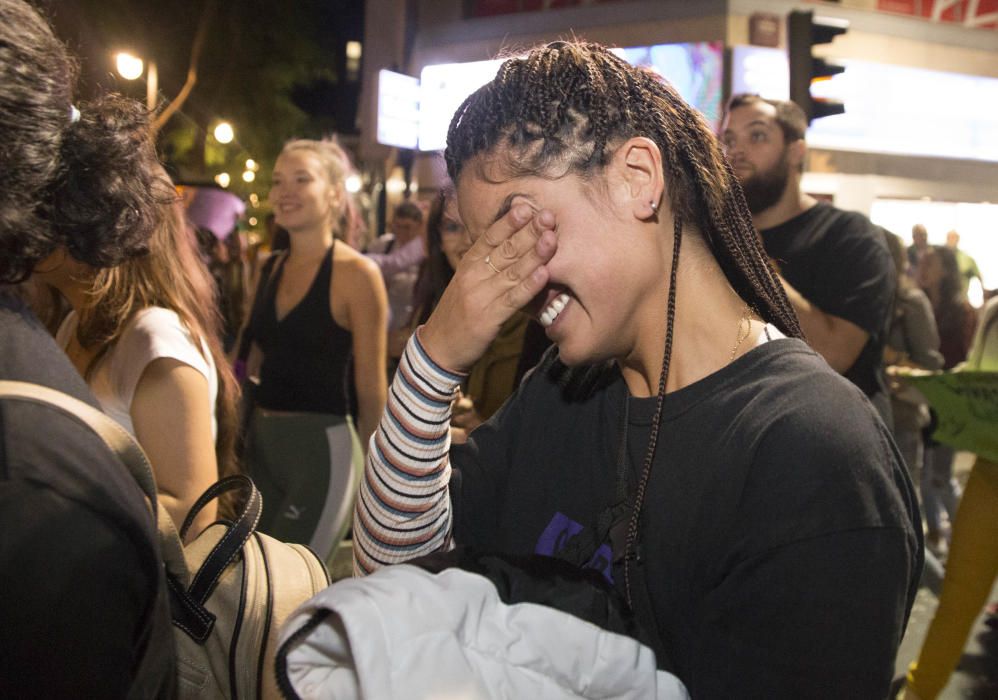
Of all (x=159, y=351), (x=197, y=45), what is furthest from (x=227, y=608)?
(x=197, y=45)

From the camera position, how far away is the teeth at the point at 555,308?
1.56m

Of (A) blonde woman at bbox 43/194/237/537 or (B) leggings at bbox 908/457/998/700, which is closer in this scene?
(A) blonde woman at bbox 43/194/237/537

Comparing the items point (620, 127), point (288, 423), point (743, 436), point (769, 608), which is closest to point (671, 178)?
point (620, 127)

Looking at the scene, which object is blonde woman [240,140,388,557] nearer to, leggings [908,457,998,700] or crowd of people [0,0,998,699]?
crowd of people [0,0,998,699]

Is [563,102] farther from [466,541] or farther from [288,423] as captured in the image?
[288,423]

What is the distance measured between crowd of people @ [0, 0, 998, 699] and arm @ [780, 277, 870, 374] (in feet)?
6.67

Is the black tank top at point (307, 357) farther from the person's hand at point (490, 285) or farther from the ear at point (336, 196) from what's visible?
the person's hand at point (490, 285)

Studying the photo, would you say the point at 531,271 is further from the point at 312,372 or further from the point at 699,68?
the point at 699,68

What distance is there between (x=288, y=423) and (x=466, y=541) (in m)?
2.47

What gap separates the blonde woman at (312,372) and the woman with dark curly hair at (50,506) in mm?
2692

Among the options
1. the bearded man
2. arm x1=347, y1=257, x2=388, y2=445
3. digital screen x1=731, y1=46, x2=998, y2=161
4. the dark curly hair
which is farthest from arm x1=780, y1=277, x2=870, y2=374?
digital screen x1=731, y1=46, x2=998, y2=161

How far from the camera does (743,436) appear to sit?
51.1 inches

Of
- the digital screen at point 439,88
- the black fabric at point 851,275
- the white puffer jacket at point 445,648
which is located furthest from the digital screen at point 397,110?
the white puffer jacket at point 445,648

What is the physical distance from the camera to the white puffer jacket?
1.06 metres
